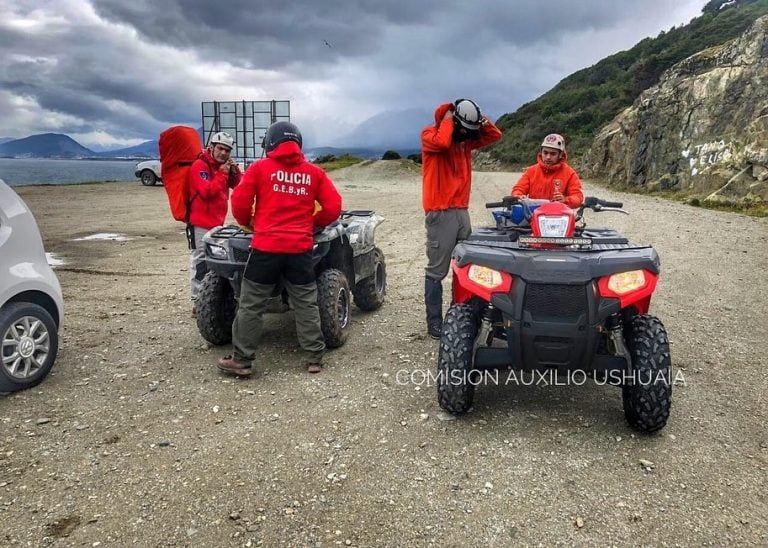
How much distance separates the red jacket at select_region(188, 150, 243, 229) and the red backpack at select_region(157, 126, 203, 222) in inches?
2.4

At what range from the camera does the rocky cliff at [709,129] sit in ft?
53.6

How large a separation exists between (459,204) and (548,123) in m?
52.7

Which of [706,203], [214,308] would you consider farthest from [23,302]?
[706,203]

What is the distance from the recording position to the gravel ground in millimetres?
2955

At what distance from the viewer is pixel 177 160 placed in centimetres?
599

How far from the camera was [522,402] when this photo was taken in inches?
172

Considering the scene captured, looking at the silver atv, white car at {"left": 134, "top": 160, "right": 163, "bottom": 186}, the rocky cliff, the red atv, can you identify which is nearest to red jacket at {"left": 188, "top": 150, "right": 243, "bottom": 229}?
the silver atv

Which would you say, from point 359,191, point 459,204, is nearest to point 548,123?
point 359,191

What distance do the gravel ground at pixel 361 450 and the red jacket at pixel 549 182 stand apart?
175 centimetres

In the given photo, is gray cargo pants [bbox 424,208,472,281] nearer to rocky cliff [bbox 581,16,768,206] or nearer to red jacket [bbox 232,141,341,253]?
red jacket [bbox 232,141,341,253]

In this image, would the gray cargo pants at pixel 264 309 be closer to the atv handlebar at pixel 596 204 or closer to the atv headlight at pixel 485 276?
the atv headlight at pixel 485 276

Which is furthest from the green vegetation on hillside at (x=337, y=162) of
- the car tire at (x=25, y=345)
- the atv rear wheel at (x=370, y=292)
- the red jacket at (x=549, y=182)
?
the car tire at (x=25, y=345)

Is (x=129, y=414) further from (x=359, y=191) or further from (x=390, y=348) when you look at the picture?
(x=359, y=191)

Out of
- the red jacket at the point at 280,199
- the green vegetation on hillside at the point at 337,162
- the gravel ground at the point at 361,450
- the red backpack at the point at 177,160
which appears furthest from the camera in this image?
the green vegetation on hillside at the point at 337,162
